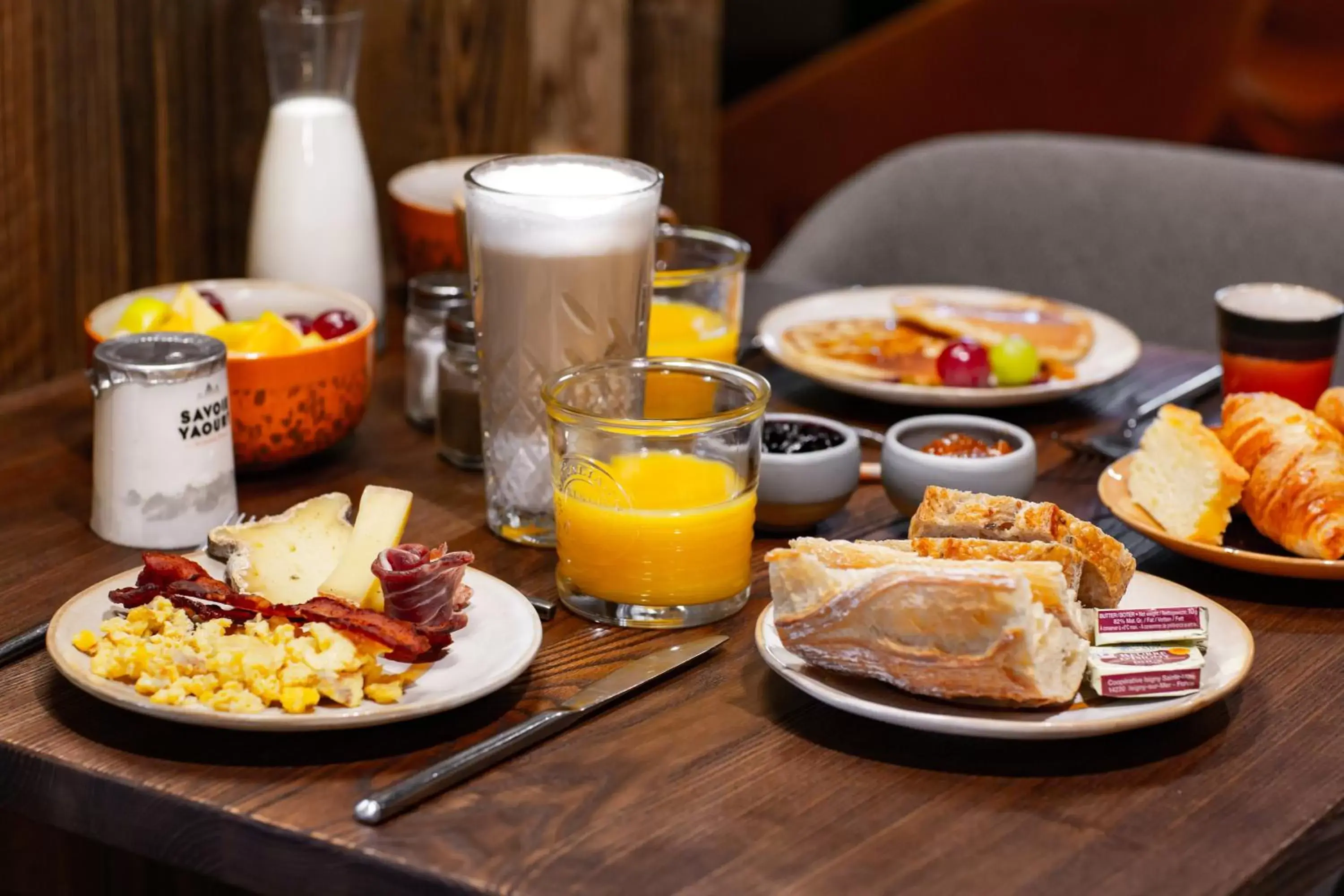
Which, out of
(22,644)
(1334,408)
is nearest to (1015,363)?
(1334,408)

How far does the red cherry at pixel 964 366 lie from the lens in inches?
68.4

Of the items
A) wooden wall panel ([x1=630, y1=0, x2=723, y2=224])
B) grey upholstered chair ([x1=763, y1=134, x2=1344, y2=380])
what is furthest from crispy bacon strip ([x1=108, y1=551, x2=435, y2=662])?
wooden wall panel ([x1=630, y1=0, x2=723, y2=224])

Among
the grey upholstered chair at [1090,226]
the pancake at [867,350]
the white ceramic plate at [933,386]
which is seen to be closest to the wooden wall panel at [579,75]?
the grey upholstered chair at [1090,226]

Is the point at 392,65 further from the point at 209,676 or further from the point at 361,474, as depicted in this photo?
the point at 209,676

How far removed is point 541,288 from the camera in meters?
1.27

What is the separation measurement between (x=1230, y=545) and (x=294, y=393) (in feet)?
2.72

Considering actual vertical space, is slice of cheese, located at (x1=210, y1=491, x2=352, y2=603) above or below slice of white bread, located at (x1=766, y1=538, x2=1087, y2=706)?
below

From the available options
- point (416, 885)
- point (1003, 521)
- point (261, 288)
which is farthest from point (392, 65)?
point (416, 885)

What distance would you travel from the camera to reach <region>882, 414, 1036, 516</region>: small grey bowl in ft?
4.42

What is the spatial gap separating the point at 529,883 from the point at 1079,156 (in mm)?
1939

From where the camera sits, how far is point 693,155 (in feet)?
10.8

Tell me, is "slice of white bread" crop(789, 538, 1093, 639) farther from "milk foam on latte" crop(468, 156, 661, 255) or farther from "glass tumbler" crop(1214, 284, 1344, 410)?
"glass tumbler" crop(1214, 284, 1344, 410)

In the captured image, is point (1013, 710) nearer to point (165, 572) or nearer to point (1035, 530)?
point (1035, 530)

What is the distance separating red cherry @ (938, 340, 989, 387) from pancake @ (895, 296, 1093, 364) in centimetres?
9
